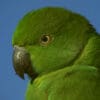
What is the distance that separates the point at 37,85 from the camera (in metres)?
1.17

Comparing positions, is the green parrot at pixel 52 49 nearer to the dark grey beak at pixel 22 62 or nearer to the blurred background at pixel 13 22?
the dark grey beak at pixel 22 62

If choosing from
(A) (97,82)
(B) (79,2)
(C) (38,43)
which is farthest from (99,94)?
(B) (79,2)

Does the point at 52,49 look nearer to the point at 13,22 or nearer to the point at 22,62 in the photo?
the point at 22,62

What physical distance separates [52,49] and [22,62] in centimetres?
11

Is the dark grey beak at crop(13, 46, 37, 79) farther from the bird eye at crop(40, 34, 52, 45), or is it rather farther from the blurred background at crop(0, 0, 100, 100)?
the blurred background at crop(0, 0, 100, 100)

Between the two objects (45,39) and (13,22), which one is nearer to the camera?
(45,39)

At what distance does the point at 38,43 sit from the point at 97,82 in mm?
224

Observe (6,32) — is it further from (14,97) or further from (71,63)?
(71,63)

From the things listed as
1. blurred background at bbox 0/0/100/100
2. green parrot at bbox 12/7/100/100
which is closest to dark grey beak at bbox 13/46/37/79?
green parrot at bbox 12/7/100/100

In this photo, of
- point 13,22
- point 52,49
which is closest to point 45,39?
point 52,49

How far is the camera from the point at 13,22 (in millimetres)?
2252

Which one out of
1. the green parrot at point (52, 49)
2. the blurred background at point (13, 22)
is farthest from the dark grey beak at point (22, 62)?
the blurred background at point (13, 22)

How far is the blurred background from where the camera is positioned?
2131 millimetres

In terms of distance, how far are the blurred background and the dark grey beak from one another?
2.91 ft
